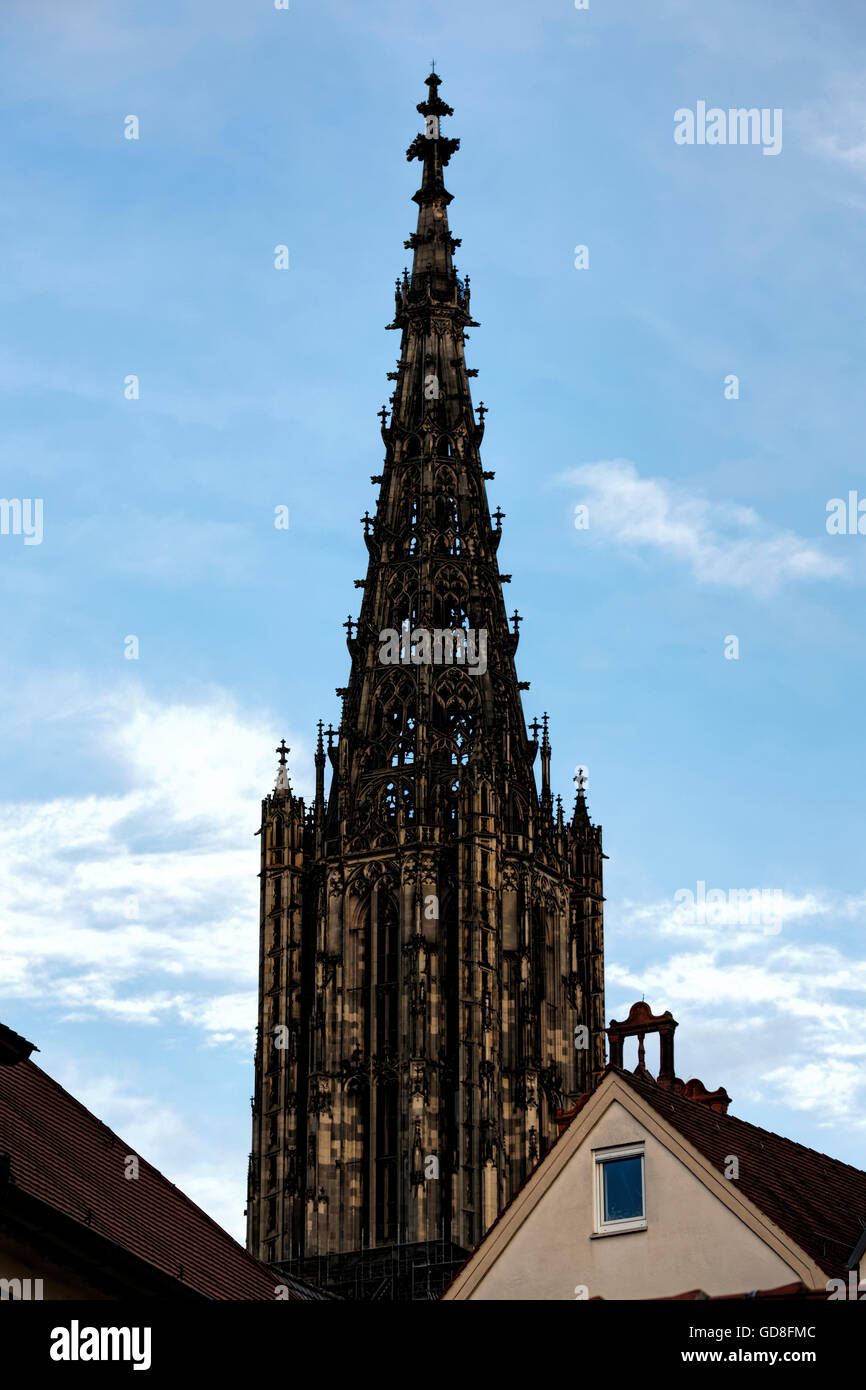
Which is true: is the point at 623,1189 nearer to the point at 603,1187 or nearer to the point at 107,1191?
the point at 603,1187

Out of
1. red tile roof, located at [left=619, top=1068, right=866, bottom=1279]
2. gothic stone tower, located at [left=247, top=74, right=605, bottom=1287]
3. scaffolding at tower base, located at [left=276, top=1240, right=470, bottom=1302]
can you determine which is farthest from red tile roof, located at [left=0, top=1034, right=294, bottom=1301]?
gothic stone tower, located at [left=247, top=74, right=605, bottom=1287]

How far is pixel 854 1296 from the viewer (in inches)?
1086

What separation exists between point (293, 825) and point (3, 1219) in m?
68.0

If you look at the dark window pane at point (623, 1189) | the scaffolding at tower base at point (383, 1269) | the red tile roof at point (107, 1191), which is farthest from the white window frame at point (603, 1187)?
the scaffolding at tower base at point (383, 1269)

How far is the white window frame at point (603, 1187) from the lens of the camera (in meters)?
29.9

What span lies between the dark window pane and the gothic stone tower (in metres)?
57.9

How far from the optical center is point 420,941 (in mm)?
91062

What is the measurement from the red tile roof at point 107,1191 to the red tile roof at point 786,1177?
5279 millimetres

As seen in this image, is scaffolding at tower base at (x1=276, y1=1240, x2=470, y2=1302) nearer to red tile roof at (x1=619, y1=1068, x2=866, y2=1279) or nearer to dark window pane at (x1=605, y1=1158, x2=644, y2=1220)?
red tile roof at (x1=619, y1=1068, x2=866, y2=1279)

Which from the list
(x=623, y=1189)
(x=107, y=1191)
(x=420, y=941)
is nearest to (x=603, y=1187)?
(x=623, y=1189)

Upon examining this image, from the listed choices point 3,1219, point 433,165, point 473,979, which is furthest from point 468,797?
point 3,1219

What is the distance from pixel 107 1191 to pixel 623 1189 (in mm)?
6008

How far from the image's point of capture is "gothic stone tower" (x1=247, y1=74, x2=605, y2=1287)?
293 feet
